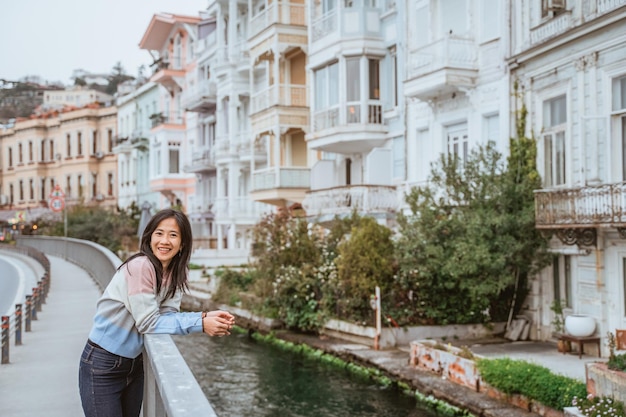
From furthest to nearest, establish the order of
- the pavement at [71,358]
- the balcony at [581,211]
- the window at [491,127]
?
1. the window at [491,127]
2. the balcony at [581,211]
3. the pavement at [71,358]

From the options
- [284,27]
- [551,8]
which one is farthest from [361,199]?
[284,27]

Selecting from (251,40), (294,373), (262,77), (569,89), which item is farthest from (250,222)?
(569,89)

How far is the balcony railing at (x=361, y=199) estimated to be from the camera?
87.7ft

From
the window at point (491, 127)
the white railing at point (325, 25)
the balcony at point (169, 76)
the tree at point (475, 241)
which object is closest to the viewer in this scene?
the tree at point (475, 241)

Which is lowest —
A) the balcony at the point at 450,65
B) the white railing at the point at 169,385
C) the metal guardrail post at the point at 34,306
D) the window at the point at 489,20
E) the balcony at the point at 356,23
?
the metal guardrail post at the point at 34,306

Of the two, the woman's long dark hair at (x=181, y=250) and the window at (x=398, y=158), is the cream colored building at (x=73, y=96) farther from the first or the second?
the woman's long dark hair at (x=181, y=250)

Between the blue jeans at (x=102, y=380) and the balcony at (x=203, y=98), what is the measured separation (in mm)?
41709

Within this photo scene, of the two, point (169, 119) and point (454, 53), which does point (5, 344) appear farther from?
point (169, 119)

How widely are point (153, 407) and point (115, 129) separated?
66721 millimetres

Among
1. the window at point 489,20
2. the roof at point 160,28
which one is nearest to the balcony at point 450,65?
the window at point 489,20

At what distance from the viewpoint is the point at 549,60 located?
18.8 m

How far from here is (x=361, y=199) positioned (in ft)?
87.8

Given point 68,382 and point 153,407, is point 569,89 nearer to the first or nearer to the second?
point 68,382

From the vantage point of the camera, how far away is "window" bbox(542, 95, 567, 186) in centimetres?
1867
